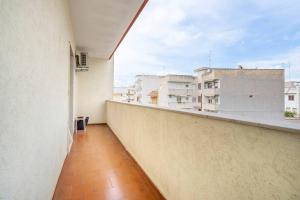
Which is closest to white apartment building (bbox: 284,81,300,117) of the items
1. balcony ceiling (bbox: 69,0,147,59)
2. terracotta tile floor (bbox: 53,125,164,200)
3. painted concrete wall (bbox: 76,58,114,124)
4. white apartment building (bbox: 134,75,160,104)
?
terracotta tile floor (bbox: 53,125,164,200)

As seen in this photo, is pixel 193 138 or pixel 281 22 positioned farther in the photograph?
pixel 281 22

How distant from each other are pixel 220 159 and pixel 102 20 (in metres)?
3.46

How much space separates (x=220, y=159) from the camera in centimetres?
106

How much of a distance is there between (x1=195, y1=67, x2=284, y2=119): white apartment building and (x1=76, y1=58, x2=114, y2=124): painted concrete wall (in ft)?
18.1

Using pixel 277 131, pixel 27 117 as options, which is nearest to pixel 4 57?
pixel 27 117

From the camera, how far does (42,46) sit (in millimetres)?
1380

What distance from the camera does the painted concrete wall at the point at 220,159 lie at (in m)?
0.72

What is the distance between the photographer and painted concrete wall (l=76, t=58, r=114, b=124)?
657 centimetres

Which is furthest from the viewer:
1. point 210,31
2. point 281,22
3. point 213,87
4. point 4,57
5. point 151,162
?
point 210,31

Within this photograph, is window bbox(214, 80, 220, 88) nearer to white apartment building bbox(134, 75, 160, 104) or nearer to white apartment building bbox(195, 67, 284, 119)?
white apartment building bbox(195, 67, 284, 119)

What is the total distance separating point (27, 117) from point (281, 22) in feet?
7.32

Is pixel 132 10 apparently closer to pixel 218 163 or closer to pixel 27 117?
pixel 27 117

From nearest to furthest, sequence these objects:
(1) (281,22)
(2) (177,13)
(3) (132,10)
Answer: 1. (1) (281,22)
2. (3) (132,10)
3. (2) (177,13)

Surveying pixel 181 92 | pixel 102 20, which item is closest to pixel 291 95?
pixel 181 92
